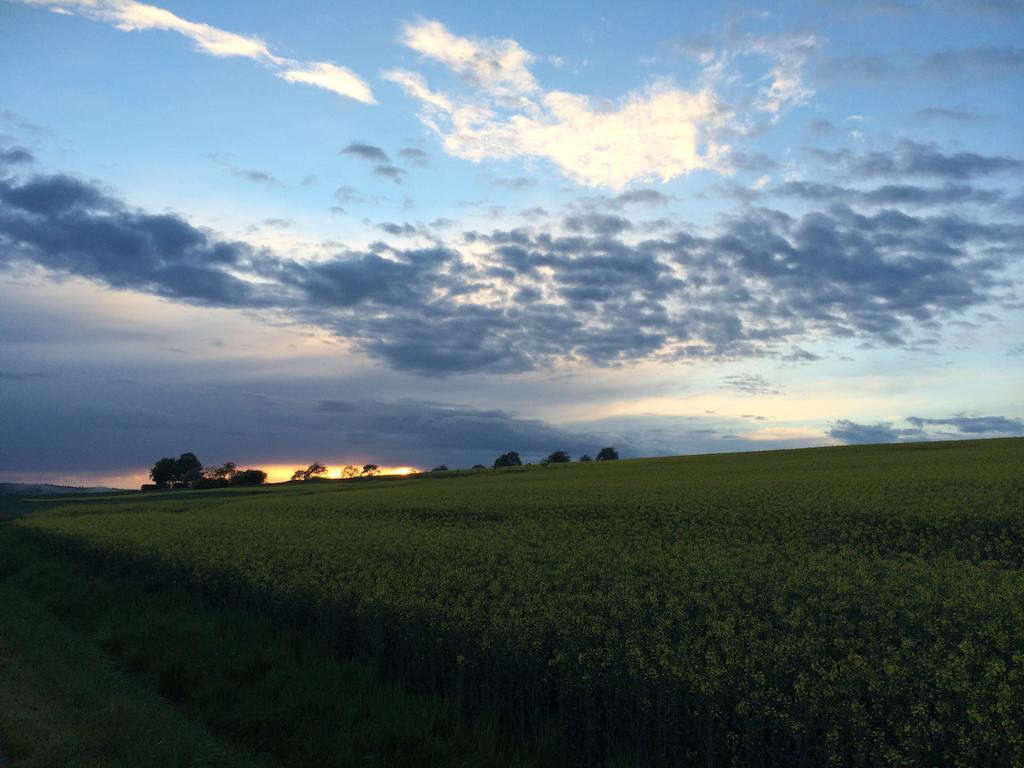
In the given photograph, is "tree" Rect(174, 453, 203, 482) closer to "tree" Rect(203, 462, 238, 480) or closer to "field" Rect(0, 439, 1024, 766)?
"tree" Rect(203, 462, 238, 480)

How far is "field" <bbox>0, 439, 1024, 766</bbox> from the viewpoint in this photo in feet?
23.3

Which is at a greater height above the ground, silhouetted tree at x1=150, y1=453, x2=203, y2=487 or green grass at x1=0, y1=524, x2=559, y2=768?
silhouetted tree at x1=150, y1=453, x2=203, y2=487

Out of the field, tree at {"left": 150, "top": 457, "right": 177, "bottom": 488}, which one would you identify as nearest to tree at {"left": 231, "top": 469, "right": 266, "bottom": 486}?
tree at {"left": 150, "top": 457, "right": 177, "bottom": 488}

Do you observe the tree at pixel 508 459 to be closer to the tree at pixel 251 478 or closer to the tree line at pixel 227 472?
the tree line at pixel 227 472

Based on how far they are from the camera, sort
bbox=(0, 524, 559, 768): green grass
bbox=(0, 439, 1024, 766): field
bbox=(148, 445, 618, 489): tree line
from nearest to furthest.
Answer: bbox=(0, 439, 1024, 766): field → bbox=(0, 524, 559, 768): green grass → bbox=(148, 445, 618, 489): tree line

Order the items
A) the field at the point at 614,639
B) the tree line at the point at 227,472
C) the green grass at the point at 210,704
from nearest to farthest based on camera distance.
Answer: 1. the field at the point at 614,639
2. the green grass at the point at 210,704
3. the tree line at the point at 227,472

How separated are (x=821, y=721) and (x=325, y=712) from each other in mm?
6641

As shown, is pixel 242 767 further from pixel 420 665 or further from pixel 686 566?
pixel 686 566

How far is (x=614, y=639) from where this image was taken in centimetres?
916

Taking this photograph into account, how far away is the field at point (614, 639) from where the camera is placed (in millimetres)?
7102

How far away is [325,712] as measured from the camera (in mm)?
9703

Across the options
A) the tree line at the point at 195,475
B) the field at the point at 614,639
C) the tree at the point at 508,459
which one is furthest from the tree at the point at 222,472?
the field at the point at 614,639

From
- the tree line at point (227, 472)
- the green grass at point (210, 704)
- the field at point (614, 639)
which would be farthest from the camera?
the tree line at point (227, 472)

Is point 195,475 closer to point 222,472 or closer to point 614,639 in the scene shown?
point 222,472
